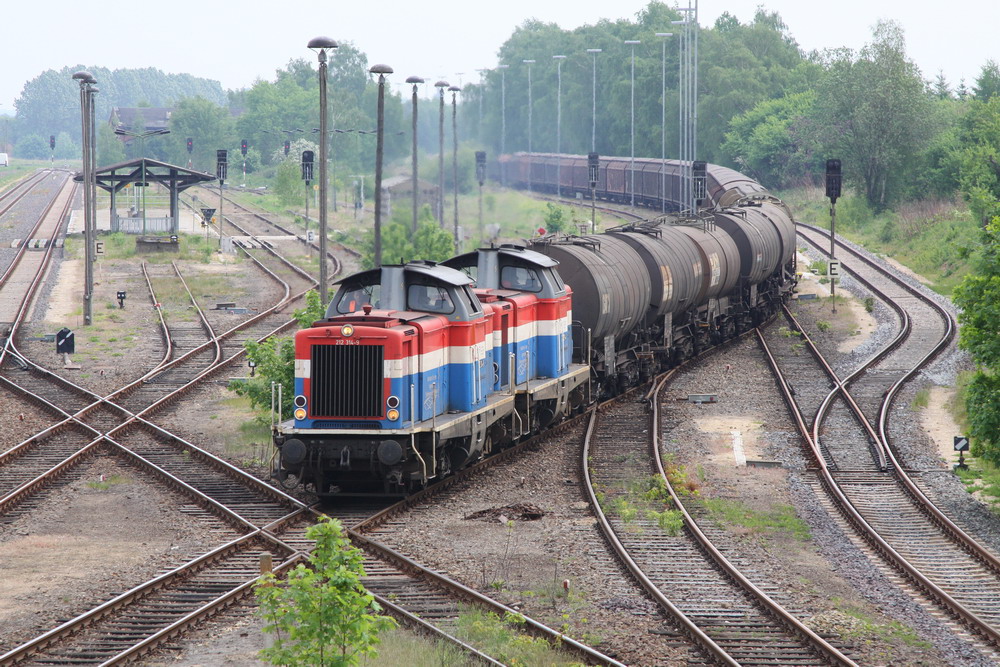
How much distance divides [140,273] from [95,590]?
4190 cm

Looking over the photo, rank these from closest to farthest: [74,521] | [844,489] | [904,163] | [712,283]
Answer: [74,521] < [844,489] < [712,283] < [904,163]

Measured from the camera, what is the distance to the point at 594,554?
49.7 feet

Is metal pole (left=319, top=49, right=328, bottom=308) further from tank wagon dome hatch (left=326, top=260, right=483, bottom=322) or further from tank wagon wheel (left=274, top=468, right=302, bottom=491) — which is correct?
tank wagon dome hatch (left=326, top=260, right=483, bottom=322)

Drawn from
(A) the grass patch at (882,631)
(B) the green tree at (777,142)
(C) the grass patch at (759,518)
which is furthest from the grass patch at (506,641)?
(B) the green tree at (777,142)

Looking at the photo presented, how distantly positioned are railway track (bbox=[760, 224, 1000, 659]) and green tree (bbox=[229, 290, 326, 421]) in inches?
363

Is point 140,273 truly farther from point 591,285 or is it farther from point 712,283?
point 591,285

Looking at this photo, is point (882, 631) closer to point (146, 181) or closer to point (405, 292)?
point (405, 292)

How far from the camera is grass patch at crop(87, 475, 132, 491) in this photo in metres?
18.8

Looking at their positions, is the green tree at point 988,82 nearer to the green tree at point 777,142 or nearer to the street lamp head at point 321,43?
the green tree at point 777,142

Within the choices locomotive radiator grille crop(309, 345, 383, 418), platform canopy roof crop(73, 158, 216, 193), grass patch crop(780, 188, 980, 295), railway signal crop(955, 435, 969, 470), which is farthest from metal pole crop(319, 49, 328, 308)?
platform canopy roof crop(73, 158, 216, 193)

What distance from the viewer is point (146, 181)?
212 feet

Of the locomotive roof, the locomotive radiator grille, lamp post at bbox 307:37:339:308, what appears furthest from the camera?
lamp post at bbox 307:37:339:308

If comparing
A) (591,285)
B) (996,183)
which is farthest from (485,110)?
(591,285)

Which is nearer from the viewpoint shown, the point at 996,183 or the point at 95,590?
the point at 95,590
